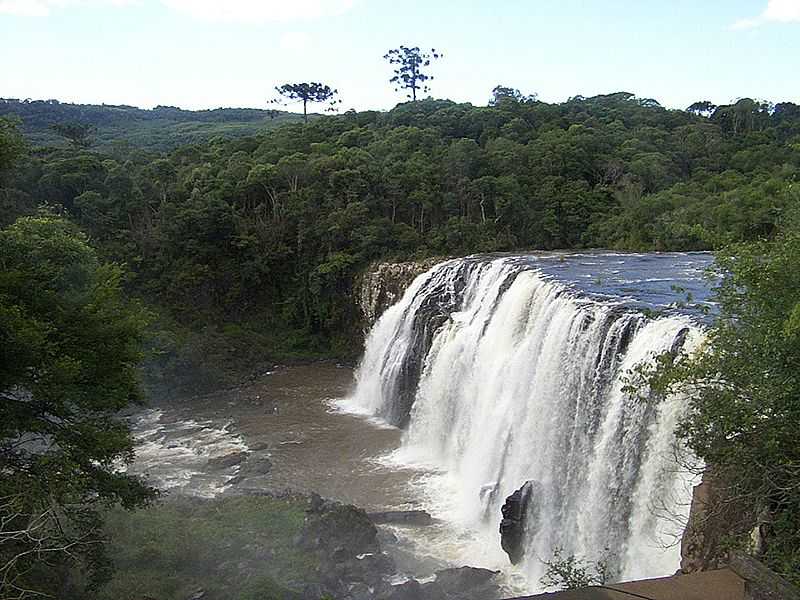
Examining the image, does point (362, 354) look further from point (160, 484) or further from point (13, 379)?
point (13, 379)

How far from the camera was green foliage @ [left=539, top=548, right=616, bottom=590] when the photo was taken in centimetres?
946

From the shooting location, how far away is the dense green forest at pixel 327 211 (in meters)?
28.0

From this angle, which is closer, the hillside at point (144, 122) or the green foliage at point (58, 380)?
the green foliage at point (58, 380)

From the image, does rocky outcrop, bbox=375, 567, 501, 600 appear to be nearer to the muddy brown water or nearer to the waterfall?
the waterfall

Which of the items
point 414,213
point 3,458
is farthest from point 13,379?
point 414,213

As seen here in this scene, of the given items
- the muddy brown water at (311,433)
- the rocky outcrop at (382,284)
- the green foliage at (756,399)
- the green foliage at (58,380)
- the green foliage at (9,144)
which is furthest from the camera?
the rocky outcrop at (382,284)

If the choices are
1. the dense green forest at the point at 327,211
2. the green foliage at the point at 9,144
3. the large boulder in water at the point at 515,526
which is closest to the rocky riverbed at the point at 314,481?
the large boulder in water at the point at 515,526

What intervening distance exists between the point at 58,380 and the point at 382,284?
1766 centimetres

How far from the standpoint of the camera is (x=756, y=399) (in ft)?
22.3

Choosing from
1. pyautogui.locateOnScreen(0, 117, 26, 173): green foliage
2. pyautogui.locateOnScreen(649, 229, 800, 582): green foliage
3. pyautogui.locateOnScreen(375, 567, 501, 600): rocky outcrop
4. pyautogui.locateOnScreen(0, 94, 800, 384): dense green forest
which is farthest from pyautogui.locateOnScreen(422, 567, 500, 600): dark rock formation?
pyautogui.locateOnScreen(0, 94, 800, 384): dense green forest

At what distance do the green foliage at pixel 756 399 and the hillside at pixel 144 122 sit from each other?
51563mm

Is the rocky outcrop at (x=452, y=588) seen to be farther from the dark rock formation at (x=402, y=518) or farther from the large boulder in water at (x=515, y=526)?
the dark rock formation at (x=402, y=518)

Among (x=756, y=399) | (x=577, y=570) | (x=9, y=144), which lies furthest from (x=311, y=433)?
(x=756, y=399)

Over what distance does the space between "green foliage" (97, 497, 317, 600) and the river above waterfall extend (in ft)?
6.11
